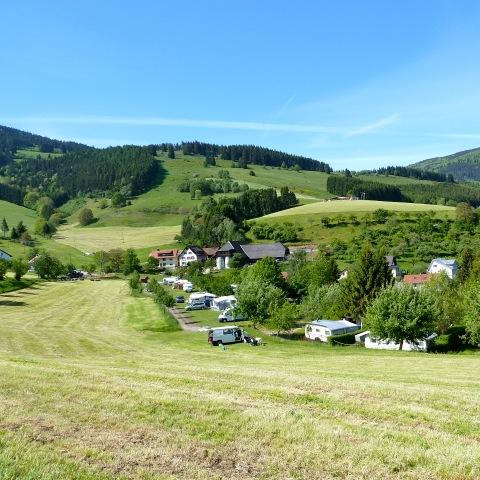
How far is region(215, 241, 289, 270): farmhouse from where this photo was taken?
14638 centimetres

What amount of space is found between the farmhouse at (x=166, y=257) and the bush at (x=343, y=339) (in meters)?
105

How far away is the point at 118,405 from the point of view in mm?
15148

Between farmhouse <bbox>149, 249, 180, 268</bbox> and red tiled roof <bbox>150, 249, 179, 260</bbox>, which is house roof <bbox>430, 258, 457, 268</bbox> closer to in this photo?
farmhouse <bbox>149, 249, 180, 268</bbox>

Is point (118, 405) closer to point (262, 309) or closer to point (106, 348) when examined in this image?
point (106, 348)

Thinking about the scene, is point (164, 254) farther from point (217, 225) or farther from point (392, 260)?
point (392, 260)

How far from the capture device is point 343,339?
59.0 metres

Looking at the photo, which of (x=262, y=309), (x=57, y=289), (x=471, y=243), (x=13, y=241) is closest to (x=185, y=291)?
(x=57, y=289)

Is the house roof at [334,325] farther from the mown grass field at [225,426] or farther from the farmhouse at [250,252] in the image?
the farmhouse at [250,252]

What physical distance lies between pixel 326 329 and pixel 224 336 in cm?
1513

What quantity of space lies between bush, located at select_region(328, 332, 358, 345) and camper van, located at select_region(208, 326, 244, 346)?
36.0 ft

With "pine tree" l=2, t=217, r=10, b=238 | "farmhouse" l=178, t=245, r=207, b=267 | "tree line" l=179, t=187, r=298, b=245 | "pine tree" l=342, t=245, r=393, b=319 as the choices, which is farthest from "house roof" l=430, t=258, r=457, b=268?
"pine tree" l=2, t=217, r=10, b=238

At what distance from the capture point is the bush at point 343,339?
188ft

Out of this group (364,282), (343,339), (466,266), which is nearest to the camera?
(343,339)

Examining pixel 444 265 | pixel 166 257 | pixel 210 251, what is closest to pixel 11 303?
pixel 166 257
